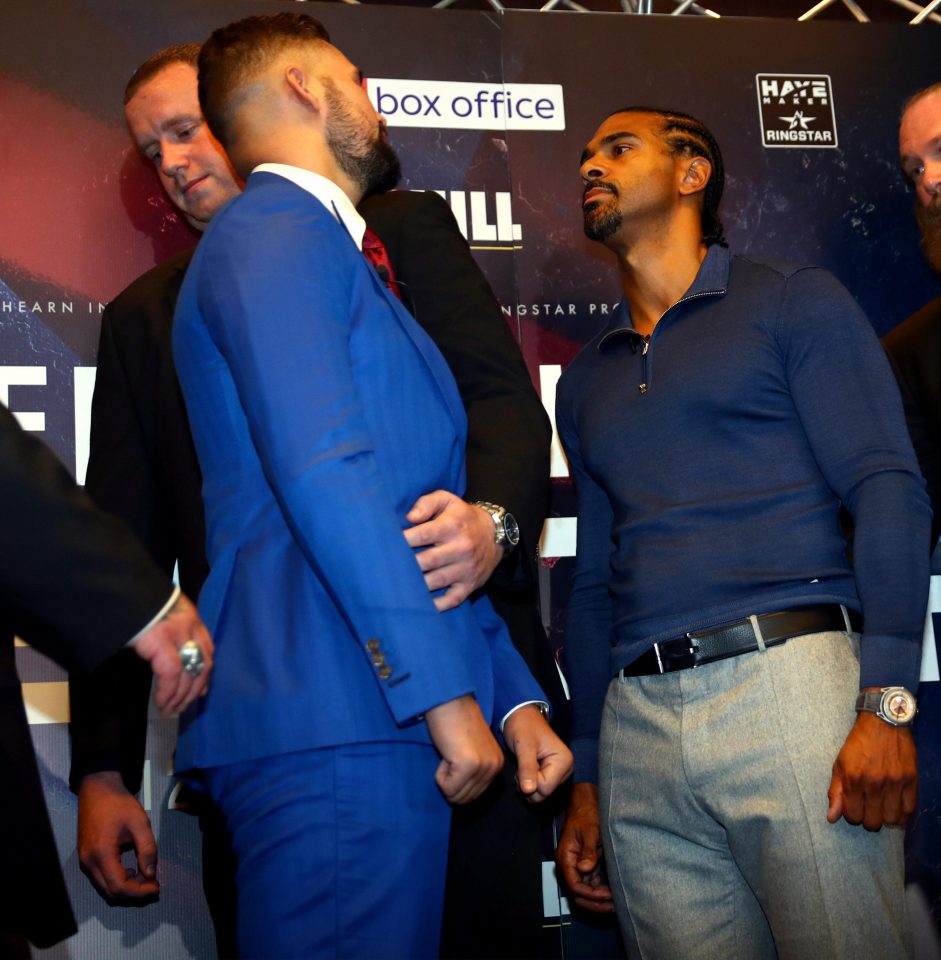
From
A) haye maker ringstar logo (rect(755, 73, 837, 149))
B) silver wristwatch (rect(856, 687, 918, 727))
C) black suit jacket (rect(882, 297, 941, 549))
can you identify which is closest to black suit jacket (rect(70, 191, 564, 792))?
silver wristwatch (rect(856, 687, 918, 727))

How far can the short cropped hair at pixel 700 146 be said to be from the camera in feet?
9.45

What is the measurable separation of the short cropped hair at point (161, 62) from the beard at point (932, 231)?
6.11 ft

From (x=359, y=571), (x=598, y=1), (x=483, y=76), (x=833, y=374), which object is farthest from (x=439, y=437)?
(x=598, y=1)

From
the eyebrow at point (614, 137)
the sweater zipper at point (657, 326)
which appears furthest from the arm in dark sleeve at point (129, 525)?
the eyebrow at point (614, 137)

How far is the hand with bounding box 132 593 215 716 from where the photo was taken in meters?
1.38

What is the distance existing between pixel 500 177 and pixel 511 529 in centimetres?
163

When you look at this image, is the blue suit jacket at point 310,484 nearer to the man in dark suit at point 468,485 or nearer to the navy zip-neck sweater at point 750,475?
the man in dark suit at point 468,485

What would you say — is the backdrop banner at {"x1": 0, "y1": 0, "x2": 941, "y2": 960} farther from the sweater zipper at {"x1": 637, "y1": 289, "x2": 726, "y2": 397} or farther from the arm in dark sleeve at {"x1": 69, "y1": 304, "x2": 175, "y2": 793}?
the sweater zipper at {"x1": 637, "y1": 289, "x2": 726, "y2": 397}

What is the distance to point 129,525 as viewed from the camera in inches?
87.0

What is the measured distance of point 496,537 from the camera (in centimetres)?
166

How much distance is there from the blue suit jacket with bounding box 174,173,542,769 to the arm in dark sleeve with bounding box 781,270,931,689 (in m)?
0.68

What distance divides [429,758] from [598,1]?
3.57 meters

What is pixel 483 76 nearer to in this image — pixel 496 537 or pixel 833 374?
pixel 833 374

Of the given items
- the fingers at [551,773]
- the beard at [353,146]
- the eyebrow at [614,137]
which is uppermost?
the eyebrow at [614,137]
